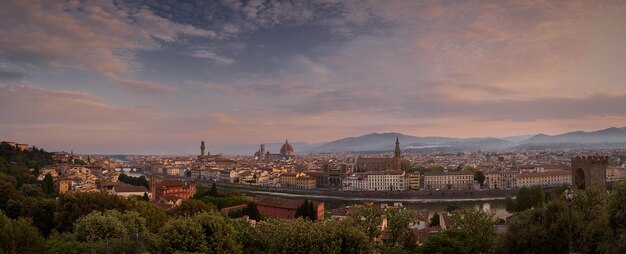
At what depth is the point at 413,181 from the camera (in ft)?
213

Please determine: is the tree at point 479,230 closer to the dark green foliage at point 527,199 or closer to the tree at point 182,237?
the tree at point 182,237

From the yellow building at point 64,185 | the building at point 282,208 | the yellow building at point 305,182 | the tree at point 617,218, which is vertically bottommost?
the yellow building at point 305,182

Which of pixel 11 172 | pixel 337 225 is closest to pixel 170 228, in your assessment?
pixel 337 225

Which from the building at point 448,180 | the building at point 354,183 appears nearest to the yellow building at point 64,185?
the building at point 354,183

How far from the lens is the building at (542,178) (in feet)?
212

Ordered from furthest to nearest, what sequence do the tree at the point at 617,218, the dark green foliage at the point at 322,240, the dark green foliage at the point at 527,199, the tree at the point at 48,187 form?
the tree at the point at 48,187, the dark green foliage at the point at 527,199, the dark green foliage at the point at 322,240, the tree at the point at 617,218

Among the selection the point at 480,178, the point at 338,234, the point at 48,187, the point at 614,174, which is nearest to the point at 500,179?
the point at 480,178

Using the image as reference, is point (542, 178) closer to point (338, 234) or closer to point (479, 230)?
point (479, 230)

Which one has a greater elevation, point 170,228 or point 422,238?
point 170,228

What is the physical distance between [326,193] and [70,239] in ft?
142

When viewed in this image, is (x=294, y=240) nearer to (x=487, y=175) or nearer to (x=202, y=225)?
(x=202, y=225)

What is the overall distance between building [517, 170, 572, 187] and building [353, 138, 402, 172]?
61.6 ft

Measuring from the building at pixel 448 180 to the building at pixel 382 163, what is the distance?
13.0 metres

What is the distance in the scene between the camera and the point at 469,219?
1627cm
